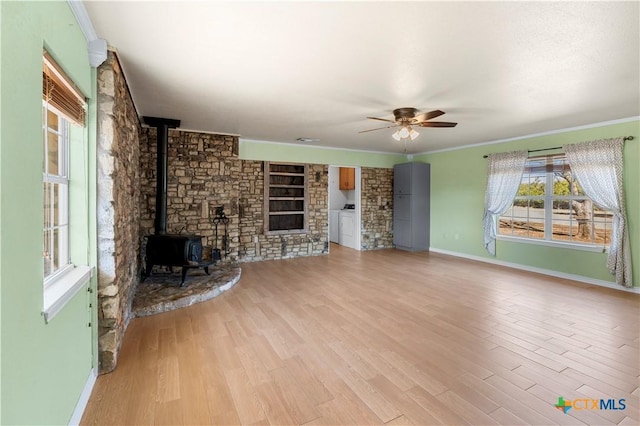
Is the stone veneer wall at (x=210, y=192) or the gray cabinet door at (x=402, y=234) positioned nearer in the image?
the stone veneer wall at (x=210, y=192)

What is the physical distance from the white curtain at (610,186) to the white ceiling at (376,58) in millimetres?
489

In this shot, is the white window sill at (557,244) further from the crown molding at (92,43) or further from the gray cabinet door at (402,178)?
the crown molding at (92,43)

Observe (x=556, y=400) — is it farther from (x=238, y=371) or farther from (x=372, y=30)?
(x=372, y=30)

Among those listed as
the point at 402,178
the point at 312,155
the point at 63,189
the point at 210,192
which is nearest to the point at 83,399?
the point at 63,189

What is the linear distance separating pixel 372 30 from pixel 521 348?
2929 mm

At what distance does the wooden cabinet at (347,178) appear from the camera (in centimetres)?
846

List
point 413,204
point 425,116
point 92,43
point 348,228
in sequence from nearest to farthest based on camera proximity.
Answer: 1. point 92,43
2. point 425,116
3. point 413,204
4. point 348,228

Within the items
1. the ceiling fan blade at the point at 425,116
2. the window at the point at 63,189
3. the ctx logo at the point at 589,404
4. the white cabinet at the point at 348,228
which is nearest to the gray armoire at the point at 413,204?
the white cabinet at the point at 348,228

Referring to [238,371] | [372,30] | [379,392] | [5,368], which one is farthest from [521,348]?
[5,368]

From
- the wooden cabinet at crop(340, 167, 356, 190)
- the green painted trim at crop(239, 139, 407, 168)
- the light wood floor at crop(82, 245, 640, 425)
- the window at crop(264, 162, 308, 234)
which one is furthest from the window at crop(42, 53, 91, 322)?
the wooden cabinet at crop(340, 167, 356, 190)

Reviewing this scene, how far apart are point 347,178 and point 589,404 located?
23.3 ft

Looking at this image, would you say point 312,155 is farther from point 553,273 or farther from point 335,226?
point 553,273

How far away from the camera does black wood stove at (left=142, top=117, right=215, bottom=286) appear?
4164mm

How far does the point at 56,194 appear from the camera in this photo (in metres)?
2.04
